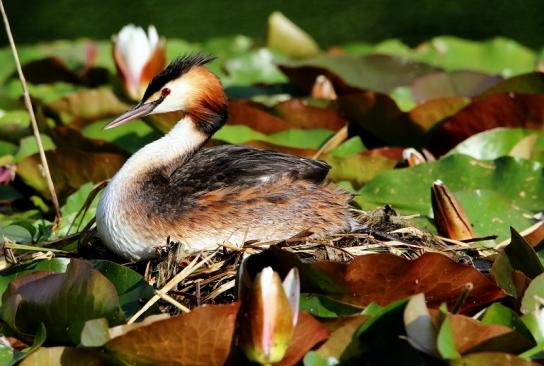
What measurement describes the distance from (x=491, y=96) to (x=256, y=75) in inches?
69.0

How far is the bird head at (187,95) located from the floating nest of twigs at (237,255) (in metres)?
0.64

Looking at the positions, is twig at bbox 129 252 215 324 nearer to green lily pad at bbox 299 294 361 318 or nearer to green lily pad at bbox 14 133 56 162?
green lily pad at bbox 299 294 361 318

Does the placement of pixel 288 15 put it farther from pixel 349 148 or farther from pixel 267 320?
pixel 267 320

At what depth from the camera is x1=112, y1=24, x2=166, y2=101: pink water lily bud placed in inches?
240

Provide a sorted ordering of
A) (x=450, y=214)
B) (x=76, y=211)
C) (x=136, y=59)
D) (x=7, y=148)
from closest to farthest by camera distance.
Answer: (x=450, y=214) → (x=76, y=211) → (x=7, y=148) → (x=136, y=59)

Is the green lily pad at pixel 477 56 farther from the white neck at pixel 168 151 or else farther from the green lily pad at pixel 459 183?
the white neck at pixel 168 151

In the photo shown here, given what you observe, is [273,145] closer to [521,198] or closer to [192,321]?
[521,198]

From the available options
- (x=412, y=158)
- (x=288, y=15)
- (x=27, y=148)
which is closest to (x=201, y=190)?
(x=412, y=158)

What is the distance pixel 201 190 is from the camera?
3.93m

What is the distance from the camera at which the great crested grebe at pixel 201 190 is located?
12.6 feet

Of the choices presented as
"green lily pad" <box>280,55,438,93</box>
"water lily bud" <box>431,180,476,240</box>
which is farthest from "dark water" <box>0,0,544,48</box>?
"water lily bud" <box>431,180,476,240</box>

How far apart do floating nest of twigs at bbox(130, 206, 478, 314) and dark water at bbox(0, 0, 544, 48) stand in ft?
13.9

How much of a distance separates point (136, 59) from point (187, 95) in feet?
6.50

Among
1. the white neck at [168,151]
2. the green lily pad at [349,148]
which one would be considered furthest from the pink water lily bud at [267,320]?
the green lily pad at [349,148]
